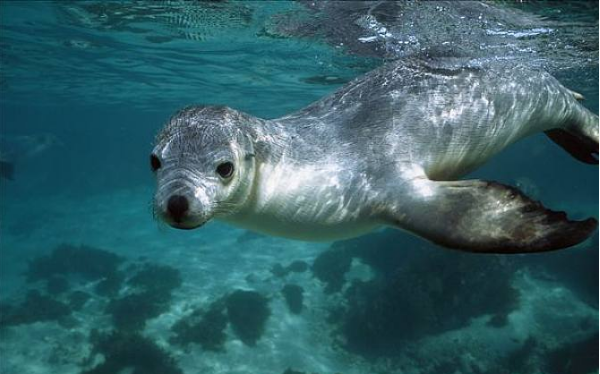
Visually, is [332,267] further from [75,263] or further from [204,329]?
[75,263]

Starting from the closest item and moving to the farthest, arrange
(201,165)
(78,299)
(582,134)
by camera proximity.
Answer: (201,165)
(582,134)
(78,299)

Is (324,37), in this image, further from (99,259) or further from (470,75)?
(99,259)

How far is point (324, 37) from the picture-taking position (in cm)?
1014

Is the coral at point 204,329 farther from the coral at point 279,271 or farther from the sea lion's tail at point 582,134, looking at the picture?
the sea lion's tail at point 582,134

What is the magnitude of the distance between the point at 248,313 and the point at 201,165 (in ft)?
28.7

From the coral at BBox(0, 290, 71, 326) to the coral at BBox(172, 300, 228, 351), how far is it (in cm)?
335

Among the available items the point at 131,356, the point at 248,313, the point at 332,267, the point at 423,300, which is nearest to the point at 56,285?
the point at 131,356

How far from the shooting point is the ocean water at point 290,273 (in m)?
8.66

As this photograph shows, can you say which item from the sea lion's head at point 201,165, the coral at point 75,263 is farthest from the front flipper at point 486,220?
the coral at point 75,263

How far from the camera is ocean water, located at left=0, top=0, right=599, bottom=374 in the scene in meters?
8.66

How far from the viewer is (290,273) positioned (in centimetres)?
1320

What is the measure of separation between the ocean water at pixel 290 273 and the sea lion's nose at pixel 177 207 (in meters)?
5.91

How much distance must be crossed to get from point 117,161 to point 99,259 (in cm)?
2097

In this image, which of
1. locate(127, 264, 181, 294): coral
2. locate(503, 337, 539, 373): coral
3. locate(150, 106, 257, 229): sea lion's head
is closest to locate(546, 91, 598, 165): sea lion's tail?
locate(150, 106, 257, 229): sea lion's head
